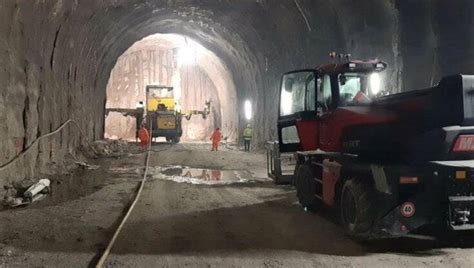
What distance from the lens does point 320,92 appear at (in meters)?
7.75

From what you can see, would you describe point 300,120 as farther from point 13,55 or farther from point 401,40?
point 13,55

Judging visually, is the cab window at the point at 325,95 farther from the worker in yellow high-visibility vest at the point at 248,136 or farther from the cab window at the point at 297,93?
the worker in yellow high-visibility vest at the point at 248,136

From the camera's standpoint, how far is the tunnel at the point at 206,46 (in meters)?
8.91

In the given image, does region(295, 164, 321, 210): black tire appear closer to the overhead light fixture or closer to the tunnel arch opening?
the tunnel arch opening

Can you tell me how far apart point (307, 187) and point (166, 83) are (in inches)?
1112

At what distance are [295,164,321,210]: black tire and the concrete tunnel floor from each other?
7.4 inches

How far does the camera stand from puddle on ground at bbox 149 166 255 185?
11828mm

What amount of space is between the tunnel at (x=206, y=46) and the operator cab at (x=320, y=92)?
2.35 metres

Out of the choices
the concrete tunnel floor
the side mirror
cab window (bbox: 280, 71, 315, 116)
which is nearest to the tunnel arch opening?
the concrete tunnel floor

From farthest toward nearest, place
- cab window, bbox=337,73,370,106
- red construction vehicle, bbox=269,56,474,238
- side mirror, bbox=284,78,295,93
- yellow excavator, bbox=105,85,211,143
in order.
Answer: yellow excavator, bbox=105,85,211,143, side mirror, bbox=284,78,295,93, cab window, bbox=337,73,370,106, red construction vehicle, bbox=269,56,474,238

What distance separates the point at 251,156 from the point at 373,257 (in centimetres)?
1311

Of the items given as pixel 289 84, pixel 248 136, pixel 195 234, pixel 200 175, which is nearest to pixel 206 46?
pixel 248 136

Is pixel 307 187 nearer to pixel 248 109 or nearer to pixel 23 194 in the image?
pixel 23 194

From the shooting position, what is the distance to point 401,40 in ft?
33.9
